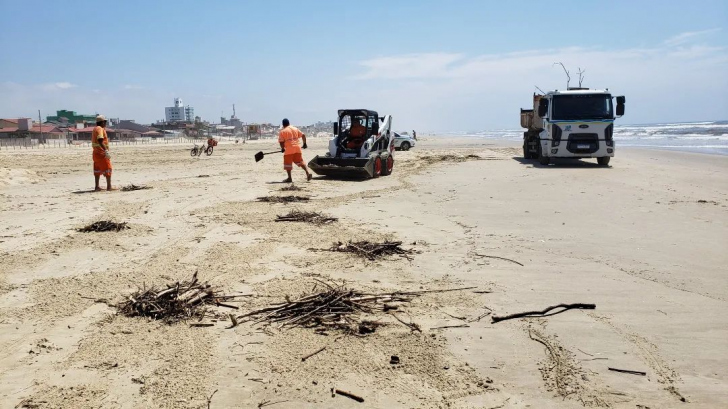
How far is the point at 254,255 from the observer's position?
660 cm

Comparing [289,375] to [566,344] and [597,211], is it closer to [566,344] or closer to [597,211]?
[566,344]

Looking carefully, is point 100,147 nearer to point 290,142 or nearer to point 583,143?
point 290,142

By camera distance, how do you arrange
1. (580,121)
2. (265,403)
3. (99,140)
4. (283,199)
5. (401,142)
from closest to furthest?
(265,403), (283,199), (99,140), (580,121), (401,142)

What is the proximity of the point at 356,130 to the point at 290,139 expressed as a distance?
11.1 ft

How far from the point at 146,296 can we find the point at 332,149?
12331 millimetres

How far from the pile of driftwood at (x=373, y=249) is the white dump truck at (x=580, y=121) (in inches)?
542

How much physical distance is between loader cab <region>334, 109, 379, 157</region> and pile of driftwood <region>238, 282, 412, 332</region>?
1213 cm

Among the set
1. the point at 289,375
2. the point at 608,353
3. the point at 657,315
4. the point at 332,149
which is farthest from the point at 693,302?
the point at 332,149

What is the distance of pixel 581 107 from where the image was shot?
724 inches

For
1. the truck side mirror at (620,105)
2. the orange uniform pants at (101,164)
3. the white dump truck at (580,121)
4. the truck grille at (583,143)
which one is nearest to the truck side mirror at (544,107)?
the white dump truck at (580,121)

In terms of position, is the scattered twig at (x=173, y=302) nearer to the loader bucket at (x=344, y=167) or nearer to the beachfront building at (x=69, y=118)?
the loader bucket at (x=344, y=167)

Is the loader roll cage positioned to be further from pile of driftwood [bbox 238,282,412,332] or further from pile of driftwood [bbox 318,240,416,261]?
pile of driftwood [bbox 238,282,412,332]

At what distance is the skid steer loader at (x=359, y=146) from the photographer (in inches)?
627

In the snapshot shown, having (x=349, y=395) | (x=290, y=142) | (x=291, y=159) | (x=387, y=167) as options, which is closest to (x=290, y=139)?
(x=290, y=142)
